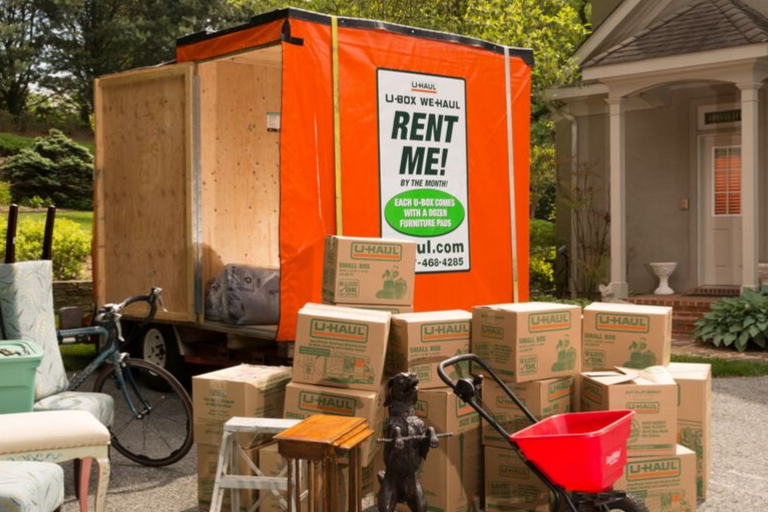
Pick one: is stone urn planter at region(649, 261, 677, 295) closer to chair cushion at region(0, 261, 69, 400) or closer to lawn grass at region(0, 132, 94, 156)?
chair cushion at region(0, 261, 69, 400)

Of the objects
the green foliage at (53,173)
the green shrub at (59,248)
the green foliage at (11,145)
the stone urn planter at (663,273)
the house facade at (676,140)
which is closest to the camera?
the house facade at (676,140)

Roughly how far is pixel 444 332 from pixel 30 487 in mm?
2107

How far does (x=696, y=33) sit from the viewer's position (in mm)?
12047

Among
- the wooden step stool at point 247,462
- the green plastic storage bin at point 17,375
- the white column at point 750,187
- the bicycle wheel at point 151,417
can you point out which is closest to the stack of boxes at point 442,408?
the wooden step stool at point 247,462

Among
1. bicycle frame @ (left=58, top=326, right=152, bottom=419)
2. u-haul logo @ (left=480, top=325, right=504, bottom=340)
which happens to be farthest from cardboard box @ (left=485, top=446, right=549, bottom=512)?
bicycle frame @ (left=58, top=326, right=152, bottom=419)

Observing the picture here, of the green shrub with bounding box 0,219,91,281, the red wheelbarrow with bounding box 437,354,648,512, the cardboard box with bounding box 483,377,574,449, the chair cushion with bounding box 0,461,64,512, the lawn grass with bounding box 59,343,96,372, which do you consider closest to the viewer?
the chair cushion with bounding box 0,461,64,512

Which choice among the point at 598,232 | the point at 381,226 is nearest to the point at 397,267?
the point at 381,226

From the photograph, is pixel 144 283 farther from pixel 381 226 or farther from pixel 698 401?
pixel 698 401

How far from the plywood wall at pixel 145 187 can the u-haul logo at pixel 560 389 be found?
346cm

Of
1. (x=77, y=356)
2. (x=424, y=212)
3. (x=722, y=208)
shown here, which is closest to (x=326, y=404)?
(x=424, y=212)

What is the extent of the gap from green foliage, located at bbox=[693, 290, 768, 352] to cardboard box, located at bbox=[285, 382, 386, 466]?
6.71 m

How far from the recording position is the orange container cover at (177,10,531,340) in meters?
6.29

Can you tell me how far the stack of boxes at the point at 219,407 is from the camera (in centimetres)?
464

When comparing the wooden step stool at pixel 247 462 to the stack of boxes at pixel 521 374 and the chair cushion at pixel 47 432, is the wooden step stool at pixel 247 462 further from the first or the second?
the stack of boxes at pixel 521 374
